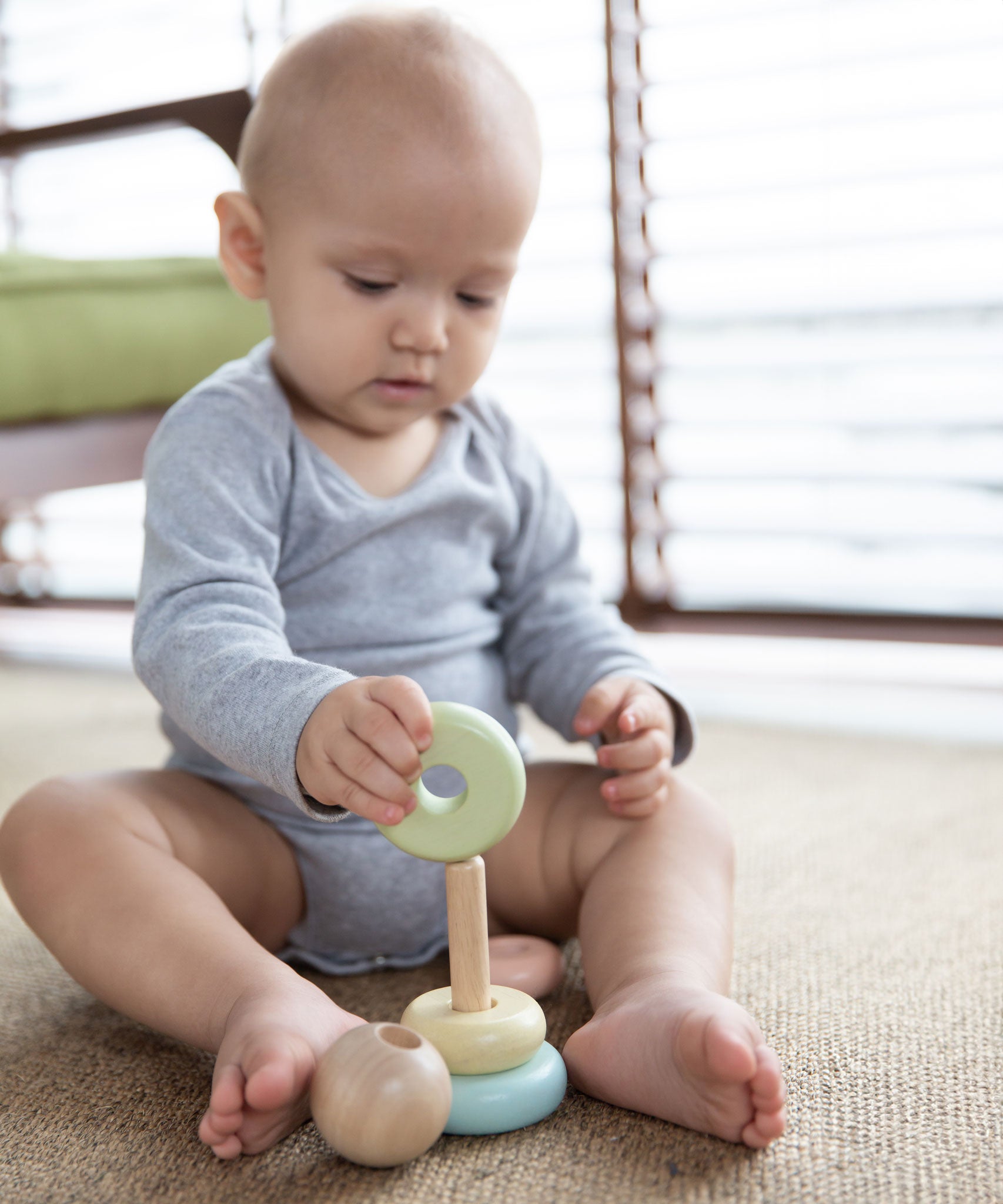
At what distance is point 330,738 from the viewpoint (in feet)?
1.93

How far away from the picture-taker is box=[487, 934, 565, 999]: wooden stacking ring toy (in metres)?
0.73

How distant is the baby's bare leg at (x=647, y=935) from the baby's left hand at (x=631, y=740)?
0.06 feet

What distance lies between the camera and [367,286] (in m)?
0.76

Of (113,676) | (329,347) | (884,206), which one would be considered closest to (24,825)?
(329,347)

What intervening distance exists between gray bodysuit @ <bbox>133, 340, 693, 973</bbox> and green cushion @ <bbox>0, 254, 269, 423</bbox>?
0.47 meters

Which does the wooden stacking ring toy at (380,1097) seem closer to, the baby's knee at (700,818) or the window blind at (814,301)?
the baby's knee at (700,818)

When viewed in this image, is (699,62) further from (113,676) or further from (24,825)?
(24,825)

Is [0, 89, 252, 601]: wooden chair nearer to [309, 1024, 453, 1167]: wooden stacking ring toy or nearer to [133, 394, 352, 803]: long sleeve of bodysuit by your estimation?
[133, 394, 352, 803]: long sleeve of bodysuit

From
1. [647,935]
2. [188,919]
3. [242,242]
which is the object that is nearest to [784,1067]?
[647,935]

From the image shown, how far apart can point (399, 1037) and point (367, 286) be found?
0.43m

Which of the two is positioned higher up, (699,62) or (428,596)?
(699,62)

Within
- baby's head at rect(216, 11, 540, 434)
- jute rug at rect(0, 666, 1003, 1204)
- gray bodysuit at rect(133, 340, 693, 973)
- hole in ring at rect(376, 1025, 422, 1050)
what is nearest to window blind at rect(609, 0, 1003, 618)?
jute rug at rect(0, 666, 1003, 1204)

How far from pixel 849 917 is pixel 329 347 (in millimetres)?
511

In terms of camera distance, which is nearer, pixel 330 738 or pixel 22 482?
pixel 330 738
